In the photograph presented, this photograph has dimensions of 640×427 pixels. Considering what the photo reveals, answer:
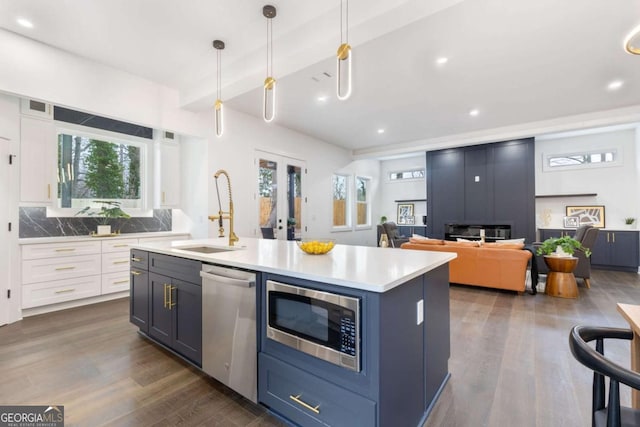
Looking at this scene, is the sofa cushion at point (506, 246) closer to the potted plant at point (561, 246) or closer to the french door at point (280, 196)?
the potted plant at point (561, 246)

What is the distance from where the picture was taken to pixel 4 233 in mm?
3223

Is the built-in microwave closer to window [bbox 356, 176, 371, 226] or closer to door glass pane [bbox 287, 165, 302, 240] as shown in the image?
door glass pane [bbox 287, 165, 302, 240]

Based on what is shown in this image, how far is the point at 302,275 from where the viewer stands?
1.44 metres

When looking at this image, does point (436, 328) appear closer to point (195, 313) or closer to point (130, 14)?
point (195, 313)

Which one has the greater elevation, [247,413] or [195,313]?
[195,313]

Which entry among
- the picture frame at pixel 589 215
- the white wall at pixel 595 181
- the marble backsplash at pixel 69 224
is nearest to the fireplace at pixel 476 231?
the white wall at pixel 595 181

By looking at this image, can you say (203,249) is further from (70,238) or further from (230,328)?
(70,238)

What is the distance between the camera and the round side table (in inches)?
162

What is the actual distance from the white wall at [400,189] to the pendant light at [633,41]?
Result: 8037 mm

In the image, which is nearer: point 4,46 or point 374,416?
point 374,416

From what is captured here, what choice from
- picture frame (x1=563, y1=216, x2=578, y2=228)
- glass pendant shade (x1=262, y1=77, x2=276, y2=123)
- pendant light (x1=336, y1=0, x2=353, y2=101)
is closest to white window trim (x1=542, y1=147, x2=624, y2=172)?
picture frame (x1=563, y1=216, x2=578, y2=228)

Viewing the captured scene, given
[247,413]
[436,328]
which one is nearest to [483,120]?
[436,328]

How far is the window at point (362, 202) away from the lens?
28.5 ft

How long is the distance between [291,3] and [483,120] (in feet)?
15.3
